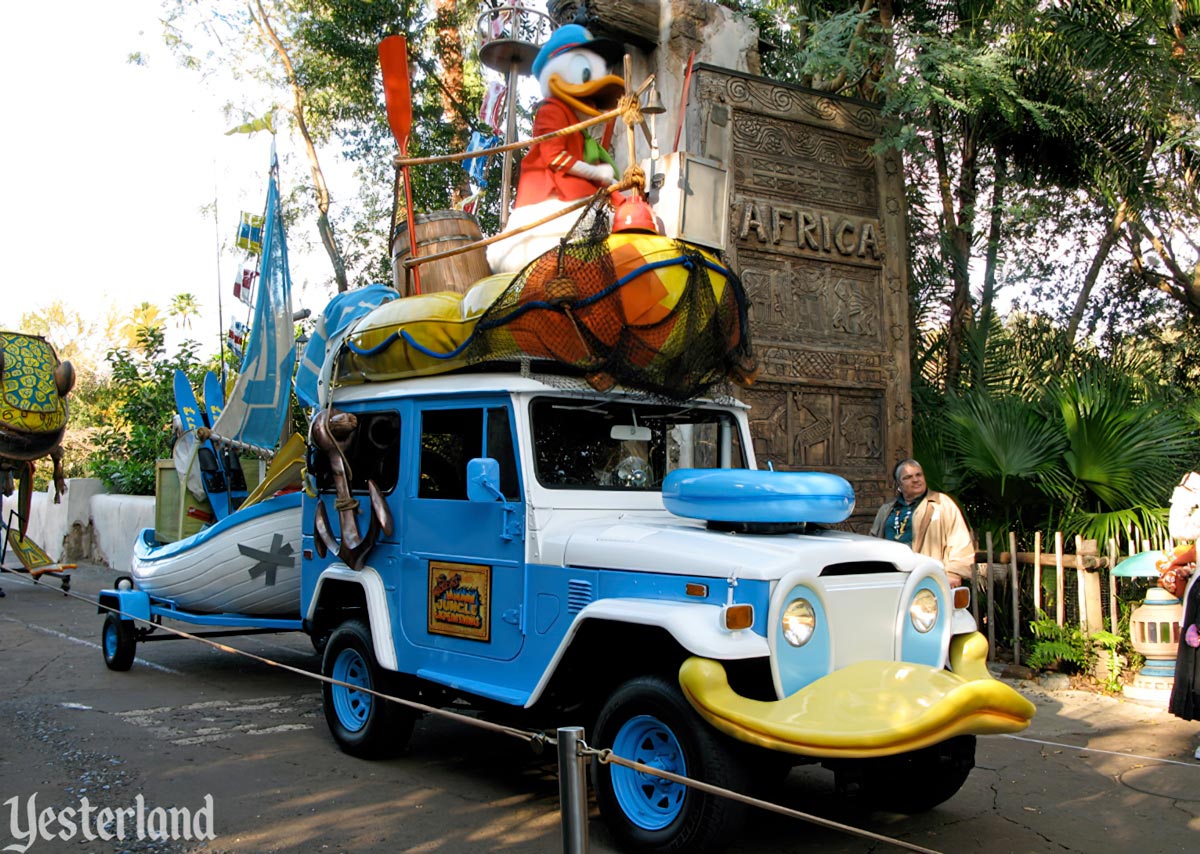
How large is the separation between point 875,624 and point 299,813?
111 inches

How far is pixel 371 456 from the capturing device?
596 centimetres

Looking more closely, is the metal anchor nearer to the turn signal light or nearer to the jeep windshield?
the jeep windshield

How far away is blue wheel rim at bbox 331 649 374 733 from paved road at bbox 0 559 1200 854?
220 mm

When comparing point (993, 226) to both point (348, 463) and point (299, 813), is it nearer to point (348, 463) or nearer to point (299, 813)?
point (348, 463)

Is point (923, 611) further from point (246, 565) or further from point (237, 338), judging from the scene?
point (237, 338)

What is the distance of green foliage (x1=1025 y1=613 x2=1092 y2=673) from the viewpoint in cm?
775

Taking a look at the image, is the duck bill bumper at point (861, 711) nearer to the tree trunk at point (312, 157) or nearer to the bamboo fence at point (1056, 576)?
the bamboo fence at point (1056, 576)

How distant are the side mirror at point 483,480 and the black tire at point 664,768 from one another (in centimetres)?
113

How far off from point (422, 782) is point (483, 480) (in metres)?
1.80

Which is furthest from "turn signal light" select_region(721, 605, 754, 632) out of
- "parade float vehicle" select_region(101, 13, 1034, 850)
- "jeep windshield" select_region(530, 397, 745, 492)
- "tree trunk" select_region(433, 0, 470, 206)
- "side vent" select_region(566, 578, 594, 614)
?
"tree trunk" select_region(433, 0, 470, 206)

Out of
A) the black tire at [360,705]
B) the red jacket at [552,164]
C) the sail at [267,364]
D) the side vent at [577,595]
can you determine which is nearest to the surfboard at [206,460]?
the sail at [267,364]

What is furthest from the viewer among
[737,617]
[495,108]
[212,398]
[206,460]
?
[495,108]

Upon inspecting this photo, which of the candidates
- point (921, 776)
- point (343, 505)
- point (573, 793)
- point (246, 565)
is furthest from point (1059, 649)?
point (246, 565)

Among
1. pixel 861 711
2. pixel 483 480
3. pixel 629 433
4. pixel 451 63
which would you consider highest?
pixel 451 63
